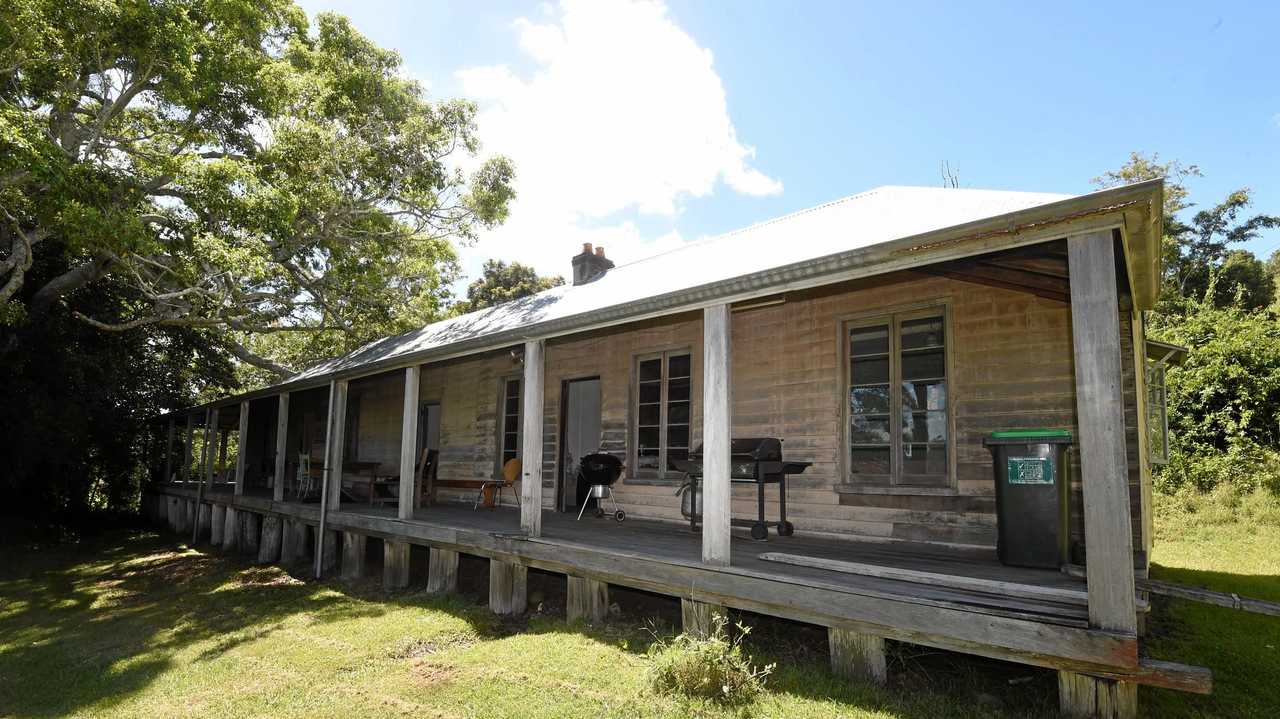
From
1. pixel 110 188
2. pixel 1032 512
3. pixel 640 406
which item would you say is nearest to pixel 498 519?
pixel 640 406

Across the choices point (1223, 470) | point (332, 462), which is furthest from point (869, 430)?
point (1223, 470)

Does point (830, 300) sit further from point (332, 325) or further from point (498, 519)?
point (332, 325)

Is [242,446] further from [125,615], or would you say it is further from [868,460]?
[868,460]

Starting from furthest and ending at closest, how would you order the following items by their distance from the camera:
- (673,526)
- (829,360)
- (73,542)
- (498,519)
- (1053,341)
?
(73,542) < (498,519) < (673,526) < (829,360) < (1053,341)

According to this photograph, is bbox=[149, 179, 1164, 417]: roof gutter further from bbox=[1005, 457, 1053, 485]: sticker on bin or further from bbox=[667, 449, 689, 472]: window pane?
bbox=[667, 449, 689, 472]: window pane

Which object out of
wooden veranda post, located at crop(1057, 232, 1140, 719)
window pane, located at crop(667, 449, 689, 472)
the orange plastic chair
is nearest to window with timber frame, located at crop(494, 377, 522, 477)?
the orange plastic chair

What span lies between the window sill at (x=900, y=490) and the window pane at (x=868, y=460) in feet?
0.69

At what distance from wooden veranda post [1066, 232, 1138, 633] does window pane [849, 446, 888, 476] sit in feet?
11.0

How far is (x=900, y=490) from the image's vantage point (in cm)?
613

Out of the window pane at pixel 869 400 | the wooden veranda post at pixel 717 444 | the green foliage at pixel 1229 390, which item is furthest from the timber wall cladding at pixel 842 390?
the green foliage at pixel 1229 390

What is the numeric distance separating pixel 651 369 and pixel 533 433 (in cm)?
290

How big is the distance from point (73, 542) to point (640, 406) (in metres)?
13.4

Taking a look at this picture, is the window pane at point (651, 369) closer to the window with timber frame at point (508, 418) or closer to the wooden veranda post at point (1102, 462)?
the window with timber frame at point (508, 418)

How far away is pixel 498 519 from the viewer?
8.49 metres
